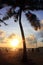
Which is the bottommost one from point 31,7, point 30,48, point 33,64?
point 33,64

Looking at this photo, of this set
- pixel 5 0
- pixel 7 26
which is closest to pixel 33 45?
pixel 7 26

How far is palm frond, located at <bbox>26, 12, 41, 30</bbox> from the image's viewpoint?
2.32m

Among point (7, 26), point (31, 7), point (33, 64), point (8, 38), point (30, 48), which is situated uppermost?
point (31, 7)

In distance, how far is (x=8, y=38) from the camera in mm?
2305

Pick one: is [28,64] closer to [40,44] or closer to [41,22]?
[40,44]

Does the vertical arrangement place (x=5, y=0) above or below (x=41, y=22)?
above

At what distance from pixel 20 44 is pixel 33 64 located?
0.32m

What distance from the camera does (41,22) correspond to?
2.34m

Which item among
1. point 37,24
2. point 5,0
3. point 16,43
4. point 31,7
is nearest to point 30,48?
point 16,43

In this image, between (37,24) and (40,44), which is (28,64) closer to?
(40,44)

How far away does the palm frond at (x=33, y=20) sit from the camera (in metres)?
2.32

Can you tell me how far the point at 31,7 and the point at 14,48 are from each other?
2.01ft

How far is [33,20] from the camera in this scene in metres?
2.35

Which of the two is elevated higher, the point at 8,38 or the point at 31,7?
the point at 31,7
